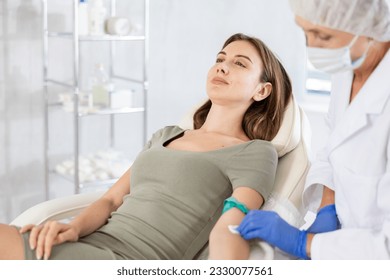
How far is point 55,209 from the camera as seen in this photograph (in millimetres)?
1797

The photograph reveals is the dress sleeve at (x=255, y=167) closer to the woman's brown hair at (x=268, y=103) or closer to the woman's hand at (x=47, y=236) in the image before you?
the woman's brown hair at (x=268, y=103)

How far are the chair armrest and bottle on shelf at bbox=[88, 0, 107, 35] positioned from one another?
3.70ft

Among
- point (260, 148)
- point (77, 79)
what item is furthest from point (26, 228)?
point (77, 79)

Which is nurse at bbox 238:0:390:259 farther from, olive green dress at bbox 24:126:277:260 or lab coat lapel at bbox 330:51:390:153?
olive green dress at bbox 24:126:277:260

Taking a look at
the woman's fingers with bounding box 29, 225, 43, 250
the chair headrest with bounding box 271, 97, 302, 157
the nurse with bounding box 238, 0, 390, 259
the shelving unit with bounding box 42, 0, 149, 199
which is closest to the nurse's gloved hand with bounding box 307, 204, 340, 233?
the nurse with bounding box 238, 0, 390, 259

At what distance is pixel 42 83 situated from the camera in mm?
2967

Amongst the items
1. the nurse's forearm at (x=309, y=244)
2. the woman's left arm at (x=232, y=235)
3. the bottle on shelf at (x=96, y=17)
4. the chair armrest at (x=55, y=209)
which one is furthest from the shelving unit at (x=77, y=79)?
the nurse's forearm at (x=309, y=244)

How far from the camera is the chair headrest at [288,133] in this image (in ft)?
5.85

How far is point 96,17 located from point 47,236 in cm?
152

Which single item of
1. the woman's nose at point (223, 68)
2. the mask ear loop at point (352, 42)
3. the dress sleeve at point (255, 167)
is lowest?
the dress sleeve at point (255, 167)

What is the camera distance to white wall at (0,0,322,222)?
288cm

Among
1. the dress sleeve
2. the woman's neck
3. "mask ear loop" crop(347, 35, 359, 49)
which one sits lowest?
the dress sleeve

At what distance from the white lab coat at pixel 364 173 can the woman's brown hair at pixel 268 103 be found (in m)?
0.39
